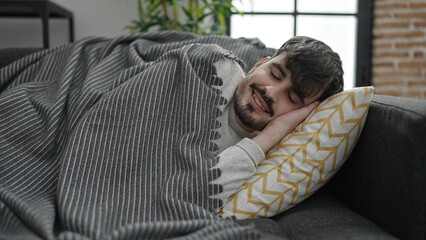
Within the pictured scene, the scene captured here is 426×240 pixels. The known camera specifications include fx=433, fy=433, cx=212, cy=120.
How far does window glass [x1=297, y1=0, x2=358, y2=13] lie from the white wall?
1.14 meters

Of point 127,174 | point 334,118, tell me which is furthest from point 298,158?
point 127,174

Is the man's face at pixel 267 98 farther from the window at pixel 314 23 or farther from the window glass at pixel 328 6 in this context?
the window glass at pixel 328 6

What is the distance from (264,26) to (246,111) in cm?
193

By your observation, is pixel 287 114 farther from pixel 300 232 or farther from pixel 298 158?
pixel 300 232

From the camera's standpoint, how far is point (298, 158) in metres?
1.07

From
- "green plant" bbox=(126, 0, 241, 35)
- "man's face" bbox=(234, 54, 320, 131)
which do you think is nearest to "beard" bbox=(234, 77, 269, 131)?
"man's face" bbox=(234, 54, 320, 131)

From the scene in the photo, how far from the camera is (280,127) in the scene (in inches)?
45.1

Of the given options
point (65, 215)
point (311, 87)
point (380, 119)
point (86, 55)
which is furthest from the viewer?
point (86, 55)

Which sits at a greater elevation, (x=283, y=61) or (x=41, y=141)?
(x=283, y=61)

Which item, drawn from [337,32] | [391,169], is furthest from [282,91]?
[337,32]

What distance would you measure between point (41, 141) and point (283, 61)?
69 centimetres

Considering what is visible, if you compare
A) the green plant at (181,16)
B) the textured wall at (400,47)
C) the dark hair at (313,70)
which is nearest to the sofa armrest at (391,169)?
the dark hair at (313,70)

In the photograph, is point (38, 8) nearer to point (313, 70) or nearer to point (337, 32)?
point (313, 70)

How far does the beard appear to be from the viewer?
118 cm
